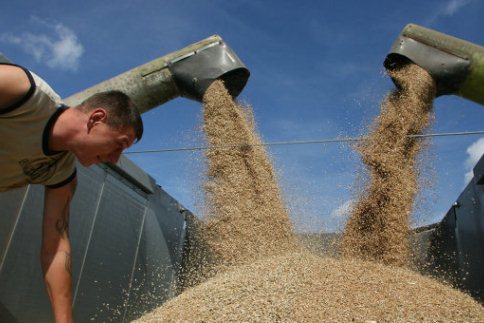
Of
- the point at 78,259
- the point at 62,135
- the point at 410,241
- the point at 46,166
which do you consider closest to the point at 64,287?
the point at 46,166

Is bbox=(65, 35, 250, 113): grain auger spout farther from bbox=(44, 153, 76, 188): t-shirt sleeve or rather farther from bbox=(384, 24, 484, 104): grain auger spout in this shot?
bbox=(44, 153, 76, 188): t-shirt sleeve

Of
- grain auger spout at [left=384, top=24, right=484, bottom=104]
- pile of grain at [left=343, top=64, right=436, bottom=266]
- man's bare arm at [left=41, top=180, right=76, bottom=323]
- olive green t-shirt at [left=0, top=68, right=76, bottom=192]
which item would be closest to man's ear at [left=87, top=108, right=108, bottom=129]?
olive green t-shirt at [left=0, top=68, right=76, bottom=192]

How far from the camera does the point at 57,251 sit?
5.49 ft

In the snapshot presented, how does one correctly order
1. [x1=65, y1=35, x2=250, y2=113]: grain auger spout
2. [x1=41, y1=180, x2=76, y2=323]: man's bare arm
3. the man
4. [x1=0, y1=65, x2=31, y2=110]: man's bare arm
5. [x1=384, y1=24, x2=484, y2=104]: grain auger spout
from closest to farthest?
[x1=0, y1=65, x2=31, y2=110]: man's bare arm
the man
[x1=41, y1=180, x2=76, y2=323]: man's bare arm
[x1=384, y1=24, x2=484, y2=104]: grain auger spout
[x1=65, y1=35, x2=250, y2=113]: grain auger spout

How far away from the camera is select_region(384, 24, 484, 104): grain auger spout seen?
2.94m

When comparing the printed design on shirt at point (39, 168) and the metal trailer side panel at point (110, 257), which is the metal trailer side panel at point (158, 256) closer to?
the metal trailer side panel at point (110, 257)

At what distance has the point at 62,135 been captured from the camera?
1512 mm

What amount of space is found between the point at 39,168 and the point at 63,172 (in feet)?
0.33

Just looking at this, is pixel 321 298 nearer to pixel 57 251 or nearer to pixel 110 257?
pixel 57 251

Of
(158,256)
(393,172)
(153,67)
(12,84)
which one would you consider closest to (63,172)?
(12,84)

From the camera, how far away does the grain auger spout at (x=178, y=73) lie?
11.0 ft

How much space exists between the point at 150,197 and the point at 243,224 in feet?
5.26

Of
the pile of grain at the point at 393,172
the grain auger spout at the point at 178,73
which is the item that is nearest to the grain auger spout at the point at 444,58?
the pile of grain at the point at 393,172

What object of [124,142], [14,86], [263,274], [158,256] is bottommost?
[263,274]
